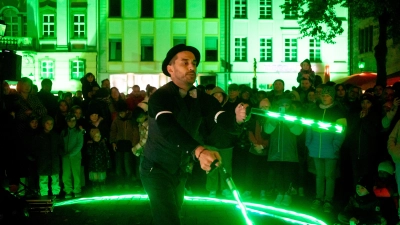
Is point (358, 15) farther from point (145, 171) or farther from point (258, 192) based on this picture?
point (145, 171)

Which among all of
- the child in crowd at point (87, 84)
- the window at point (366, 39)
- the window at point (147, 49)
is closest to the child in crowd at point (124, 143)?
the child in crowd at point (87, 84)

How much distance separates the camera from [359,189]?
1000 cm

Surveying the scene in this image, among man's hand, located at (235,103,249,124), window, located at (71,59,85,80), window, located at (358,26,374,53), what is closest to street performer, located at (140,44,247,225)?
man's hand, located at (235,103,249,124)

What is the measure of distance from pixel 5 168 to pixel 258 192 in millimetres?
5345

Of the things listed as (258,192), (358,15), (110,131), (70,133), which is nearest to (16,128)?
(70,133)

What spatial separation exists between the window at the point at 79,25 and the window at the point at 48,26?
5.82 ft

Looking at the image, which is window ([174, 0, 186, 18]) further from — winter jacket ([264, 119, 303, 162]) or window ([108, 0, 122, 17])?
winter jacket ([264, 119, 303, 162])

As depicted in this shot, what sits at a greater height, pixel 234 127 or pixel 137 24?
pixel 137 24

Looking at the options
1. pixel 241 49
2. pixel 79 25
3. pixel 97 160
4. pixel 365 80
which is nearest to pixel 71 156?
pixel 97 160

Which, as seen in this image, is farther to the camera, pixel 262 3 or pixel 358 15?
pixel 262 3

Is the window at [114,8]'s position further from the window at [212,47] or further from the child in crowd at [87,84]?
the child in crowd at [87,84]

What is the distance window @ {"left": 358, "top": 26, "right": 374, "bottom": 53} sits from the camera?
41.2 meters

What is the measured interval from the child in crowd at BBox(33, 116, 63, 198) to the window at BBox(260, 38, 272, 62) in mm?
34960

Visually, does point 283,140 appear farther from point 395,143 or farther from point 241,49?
point 241,49
